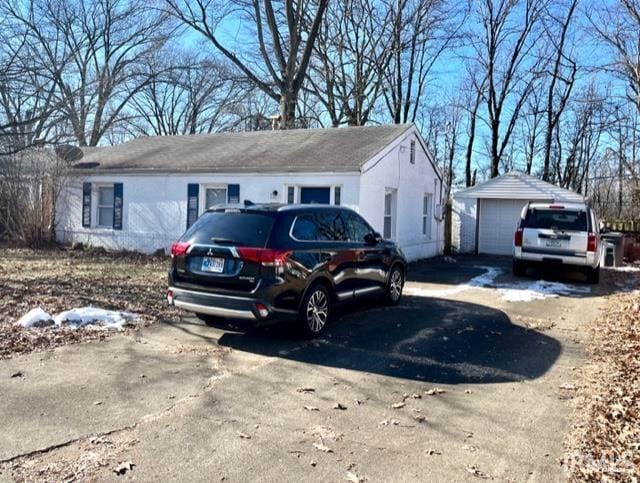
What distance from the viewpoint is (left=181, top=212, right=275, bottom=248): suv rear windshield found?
6.43 m

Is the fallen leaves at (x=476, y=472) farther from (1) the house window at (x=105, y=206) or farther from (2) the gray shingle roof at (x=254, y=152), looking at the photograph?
(1) the house window at (x=105, y=206)

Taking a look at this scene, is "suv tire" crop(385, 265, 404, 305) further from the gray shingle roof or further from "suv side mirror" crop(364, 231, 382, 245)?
the gray shingle roof

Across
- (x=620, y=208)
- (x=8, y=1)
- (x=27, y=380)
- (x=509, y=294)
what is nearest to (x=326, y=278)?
(x=27, y=380)

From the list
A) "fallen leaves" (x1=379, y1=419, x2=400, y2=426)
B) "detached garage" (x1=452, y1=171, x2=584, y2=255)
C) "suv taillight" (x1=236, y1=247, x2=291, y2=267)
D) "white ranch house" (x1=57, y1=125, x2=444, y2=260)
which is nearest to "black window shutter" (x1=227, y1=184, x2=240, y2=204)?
"white ranch house" (x1=57, y1=125, x2=444, y2=260)

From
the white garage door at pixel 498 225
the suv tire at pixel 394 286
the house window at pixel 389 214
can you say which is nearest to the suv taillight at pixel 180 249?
the suv tire at pixel 394 286

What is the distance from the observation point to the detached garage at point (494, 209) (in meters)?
20.0

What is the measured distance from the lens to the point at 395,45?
3008cm

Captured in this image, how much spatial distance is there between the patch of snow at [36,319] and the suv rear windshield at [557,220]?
1066 cm

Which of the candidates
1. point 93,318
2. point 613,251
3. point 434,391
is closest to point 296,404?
point 434,391

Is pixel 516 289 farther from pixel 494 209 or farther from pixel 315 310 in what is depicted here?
pixel 494 209

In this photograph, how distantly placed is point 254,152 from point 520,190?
33.2ft

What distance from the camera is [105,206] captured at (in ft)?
60.2

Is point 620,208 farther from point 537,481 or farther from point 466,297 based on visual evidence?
point 537,481

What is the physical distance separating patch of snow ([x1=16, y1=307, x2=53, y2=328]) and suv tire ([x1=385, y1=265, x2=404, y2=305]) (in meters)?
5.13
